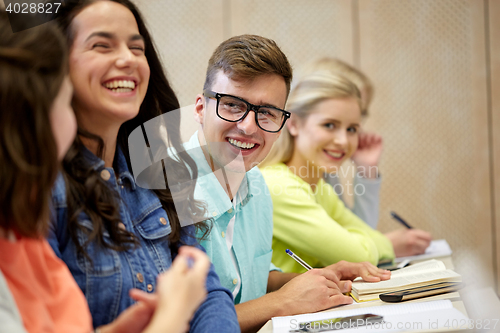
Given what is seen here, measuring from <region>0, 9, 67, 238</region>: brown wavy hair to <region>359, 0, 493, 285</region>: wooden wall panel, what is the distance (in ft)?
8.19

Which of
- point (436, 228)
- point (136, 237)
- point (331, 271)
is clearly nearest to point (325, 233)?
point (331, 271)

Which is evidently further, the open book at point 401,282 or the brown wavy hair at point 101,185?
the open book at point 401,282

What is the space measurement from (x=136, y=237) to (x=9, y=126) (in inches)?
14.6

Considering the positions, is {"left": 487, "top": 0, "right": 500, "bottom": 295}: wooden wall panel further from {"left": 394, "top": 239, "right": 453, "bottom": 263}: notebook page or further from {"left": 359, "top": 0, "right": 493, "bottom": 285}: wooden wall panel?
{"left": 394, "top": 239, "right": 453, "bottom": 263}: notebook page

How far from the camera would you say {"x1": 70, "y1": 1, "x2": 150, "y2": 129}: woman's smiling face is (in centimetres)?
80

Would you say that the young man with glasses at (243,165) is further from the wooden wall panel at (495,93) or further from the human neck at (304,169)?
the wooden wall panel at (495,93)

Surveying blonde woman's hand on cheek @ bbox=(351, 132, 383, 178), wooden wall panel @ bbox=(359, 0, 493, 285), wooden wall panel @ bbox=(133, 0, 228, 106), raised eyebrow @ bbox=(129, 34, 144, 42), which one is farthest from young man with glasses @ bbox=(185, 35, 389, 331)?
wooden wall panel @ bbox=(359, 0, 493, 285)

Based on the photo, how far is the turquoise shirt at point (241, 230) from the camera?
111 cm

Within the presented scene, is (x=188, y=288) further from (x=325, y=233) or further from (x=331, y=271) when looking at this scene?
(x=325, y=233)

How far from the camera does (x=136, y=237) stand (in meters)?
0.84

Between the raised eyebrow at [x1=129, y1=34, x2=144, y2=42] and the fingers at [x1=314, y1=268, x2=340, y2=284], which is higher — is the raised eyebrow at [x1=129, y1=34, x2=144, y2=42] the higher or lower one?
the higher one

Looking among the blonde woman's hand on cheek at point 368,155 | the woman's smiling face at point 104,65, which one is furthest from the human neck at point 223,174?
the blonde woman's hand on cheek at point 368,155

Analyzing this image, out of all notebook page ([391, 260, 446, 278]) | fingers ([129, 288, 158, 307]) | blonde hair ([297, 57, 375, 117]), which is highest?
blonde hair ([297, 57, 375, 117])

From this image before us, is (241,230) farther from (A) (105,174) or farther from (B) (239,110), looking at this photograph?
(A) (105,174)
